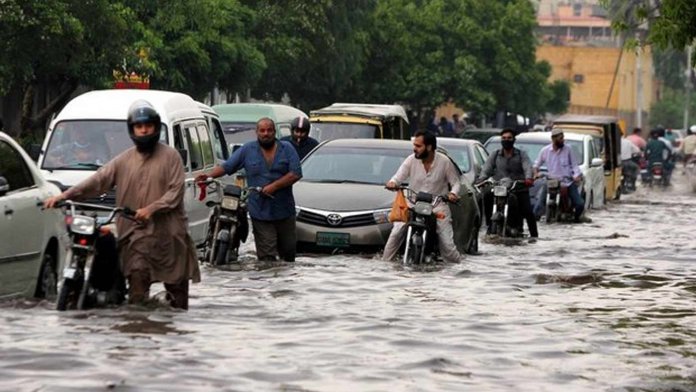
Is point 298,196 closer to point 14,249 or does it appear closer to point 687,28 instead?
point 687,28

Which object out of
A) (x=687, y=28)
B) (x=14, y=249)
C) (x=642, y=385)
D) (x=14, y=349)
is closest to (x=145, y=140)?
(x=14, y=249)

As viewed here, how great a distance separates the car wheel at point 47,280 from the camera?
44.6 ft

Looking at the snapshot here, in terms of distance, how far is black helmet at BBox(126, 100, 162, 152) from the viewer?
1212 centimetres

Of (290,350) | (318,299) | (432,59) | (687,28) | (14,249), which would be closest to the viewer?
(290,350)

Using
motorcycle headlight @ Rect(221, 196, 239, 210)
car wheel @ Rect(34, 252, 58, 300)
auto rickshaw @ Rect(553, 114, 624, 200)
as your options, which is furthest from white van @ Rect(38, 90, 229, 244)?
auto rickshaw @ Rect(553, 114, 624, 200)

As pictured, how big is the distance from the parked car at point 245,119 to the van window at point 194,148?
28.9ft

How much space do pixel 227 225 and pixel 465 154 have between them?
916 cm

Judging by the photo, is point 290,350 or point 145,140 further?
point 145,140

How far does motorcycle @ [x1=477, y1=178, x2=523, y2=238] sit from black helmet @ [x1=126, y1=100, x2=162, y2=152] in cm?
1264

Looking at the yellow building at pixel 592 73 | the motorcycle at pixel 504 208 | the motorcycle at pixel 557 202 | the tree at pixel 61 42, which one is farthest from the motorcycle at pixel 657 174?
the yellow building at pixel 592 73

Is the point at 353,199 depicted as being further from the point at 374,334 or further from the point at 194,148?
the point at 374,334

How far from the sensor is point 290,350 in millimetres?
10977

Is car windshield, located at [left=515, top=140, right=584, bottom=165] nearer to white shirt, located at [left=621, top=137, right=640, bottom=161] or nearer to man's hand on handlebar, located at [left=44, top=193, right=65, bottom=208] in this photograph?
white shirt, located at [left=621, top=137, right=640, bottom=161]

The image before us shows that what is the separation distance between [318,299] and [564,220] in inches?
614
